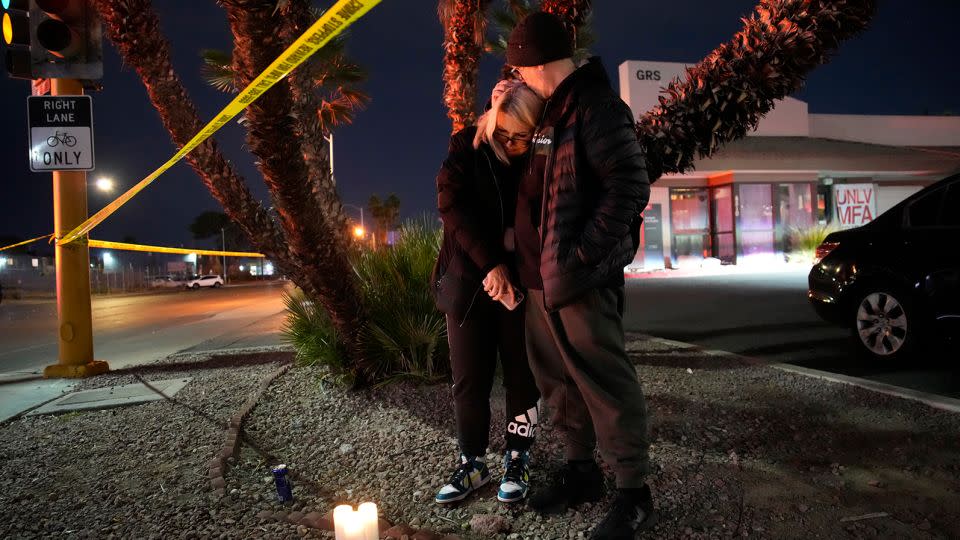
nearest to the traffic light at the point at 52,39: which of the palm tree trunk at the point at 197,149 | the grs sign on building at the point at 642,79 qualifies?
the palm tree trunk at the point at 197,149

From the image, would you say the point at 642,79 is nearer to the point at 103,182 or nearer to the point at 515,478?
the point at 515,478

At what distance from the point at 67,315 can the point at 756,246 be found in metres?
20.9

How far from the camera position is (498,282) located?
2707 mm

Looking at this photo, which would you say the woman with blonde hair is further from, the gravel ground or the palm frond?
the palm frond

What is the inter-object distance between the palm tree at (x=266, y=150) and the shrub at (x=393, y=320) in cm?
17

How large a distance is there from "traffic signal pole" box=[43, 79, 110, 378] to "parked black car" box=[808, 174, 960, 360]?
757cm

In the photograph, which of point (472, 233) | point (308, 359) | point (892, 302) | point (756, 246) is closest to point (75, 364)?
point (308, 359)

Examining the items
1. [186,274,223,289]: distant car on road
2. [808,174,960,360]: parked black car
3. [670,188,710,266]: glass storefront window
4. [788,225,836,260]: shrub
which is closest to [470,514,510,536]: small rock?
[808,174,960,360]: parked black car

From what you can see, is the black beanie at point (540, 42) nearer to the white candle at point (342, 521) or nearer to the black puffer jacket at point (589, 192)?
the black puffer jacket at point (589, 192)

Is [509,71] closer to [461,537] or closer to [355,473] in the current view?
[355,473]

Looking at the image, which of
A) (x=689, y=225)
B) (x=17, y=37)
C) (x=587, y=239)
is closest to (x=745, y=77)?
(x=587, y=239)

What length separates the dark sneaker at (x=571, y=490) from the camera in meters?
2.64

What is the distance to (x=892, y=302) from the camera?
5426 millimetres

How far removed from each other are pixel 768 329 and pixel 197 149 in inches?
259
